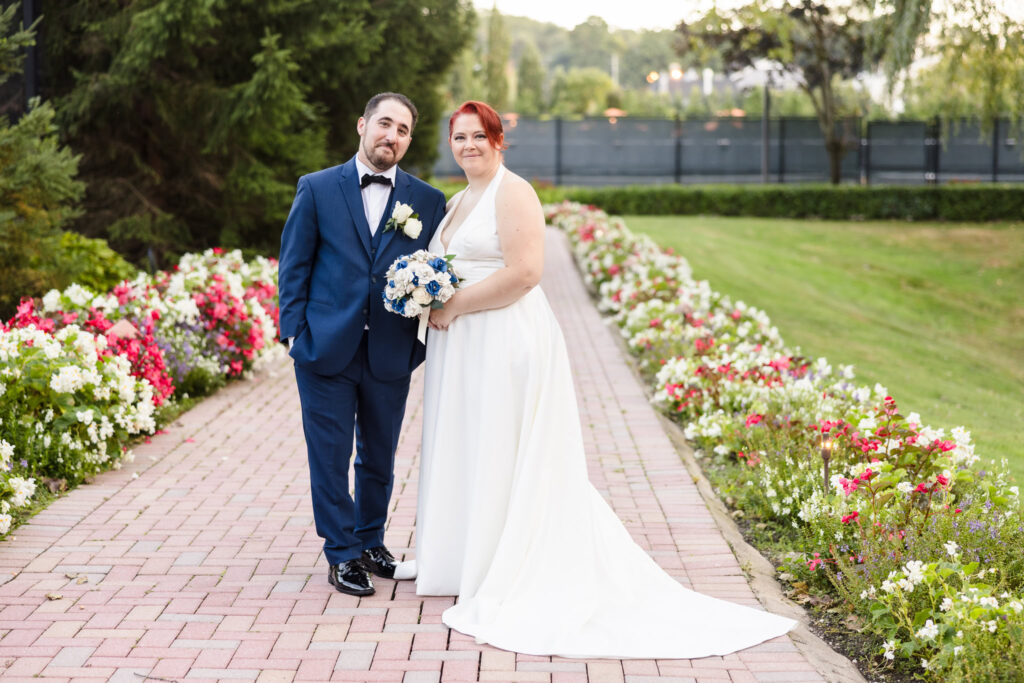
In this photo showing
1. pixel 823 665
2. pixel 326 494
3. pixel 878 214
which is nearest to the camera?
pixel 823 665

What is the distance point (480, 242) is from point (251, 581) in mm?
1771

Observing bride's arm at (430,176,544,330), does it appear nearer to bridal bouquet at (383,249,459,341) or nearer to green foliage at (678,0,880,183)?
bridal bouquet at (383,249,459,341)

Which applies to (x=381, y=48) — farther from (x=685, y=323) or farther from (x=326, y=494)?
(x=326, y=494)

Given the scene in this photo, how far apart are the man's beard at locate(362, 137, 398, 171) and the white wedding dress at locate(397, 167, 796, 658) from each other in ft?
1.12

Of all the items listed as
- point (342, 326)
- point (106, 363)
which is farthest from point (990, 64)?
point (342, 326)

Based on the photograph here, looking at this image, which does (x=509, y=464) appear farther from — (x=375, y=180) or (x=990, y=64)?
(x=990, y=64)

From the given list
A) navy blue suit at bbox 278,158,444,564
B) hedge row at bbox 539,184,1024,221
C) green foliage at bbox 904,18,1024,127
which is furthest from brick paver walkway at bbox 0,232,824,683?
hedge row at bbox 539,184,1024,221

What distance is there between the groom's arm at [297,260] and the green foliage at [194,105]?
23.2 ft

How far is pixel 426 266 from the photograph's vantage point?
4344mm

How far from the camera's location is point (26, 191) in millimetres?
7586

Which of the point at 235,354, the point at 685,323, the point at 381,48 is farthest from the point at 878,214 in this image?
the point at 235,354

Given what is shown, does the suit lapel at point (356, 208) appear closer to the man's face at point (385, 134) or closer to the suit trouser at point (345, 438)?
the man's face at point (385, 134)

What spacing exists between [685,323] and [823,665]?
267 inches

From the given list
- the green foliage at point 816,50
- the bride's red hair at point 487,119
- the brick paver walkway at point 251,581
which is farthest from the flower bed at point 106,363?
the green foliage at point 816,50
